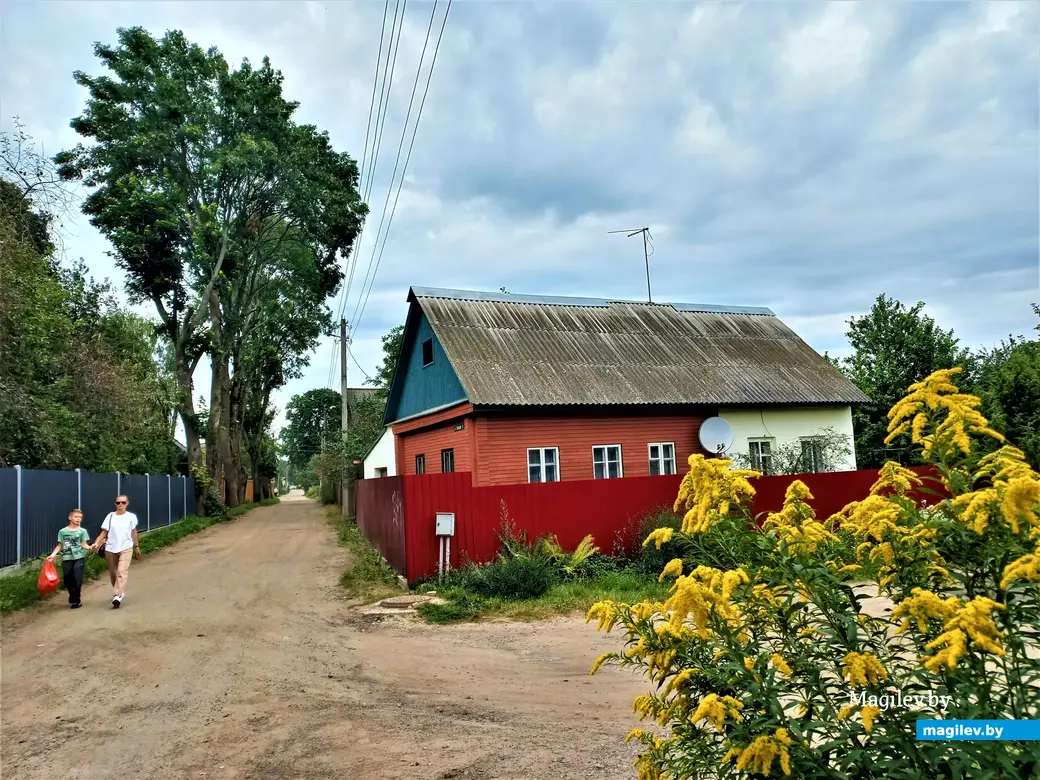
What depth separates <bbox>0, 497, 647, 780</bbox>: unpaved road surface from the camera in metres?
4.43

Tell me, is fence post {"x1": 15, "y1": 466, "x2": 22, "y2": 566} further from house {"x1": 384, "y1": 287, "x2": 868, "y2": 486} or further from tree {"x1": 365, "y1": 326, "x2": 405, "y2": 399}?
tree {"x1": 365, "y1": 326, "x2": 405, "y2": 399}

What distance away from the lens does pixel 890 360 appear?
86.1ft

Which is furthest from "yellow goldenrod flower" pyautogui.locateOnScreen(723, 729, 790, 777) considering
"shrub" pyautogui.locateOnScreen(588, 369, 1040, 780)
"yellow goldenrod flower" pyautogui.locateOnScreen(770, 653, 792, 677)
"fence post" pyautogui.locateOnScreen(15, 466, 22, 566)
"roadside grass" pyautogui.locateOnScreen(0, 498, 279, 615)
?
"fence post" pyautogui.locateOnScreen(15, 466, 22, 566)

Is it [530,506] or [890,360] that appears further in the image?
[890,360]

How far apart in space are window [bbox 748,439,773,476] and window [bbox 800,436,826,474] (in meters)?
1.03

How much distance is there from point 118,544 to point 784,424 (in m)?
15.3

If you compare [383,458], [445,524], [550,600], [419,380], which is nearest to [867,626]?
[550,600]

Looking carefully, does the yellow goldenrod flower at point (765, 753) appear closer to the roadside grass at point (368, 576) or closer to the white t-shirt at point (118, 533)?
the roadside grass at point (368, 576)

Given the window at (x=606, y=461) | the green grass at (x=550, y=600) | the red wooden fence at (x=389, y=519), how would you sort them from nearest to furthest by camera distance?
the green grass at (x=550, y=600) < the red wooden fence at (x=389, y=519) < the window at (x=606, y=461)

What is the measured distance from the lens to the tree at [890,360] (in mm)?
23953

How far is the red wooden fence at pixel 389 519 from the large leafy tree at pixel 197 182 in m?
14.0

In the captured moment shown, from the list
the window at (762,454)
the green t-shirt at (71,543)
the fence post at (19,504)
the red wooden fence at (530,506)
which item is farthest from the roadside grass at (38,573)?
the window at (762,454)

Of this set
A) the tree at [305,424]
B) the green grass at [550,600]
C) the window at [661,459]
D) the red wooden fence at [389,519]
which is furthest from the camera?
the tree at [305,424]

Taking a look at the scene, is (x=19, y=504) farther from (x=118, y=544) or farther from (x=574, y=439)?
(x=574, y=439)
